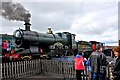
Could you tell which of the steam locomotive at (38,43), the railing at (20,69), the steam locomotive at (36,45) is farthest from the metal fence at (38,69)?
the steam locomotive at (38,43)

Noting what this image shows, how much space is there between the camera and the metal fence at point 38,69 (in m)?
11.6

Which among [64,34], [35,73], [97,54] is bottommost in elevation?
[35,73]

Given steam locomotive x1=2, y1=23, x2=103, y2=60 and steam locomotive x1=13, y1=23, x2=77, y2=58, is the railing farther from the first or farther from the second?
steam locomotive x1=13, y1=23, x2=77, y2=58

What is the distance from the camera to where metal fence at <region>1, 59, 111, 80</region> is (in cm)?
1155

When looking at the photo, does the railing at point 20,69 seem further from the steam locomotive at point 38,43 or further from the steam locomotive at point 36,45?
the steam locomotive at point 38,43

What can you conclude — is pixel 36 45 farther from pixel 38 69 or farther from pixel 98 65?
pixel 98 65

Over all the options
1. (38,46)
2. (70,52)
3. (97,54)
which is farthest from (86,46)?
(97,54)

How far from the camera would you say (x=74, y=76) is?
1194 cm

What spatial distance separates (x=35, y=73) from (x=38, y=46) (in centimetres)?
594

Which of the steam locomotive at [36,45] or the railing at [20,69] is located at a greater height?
the steam locomotive at [36,45]

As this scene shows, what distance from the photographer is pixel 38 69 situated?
44.9 feet

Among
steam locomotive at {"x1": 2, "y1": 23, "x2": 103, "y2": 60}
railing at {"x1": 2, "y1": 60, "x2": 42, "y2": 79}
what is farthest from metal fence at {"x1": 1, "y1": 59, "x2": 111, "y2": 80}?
steam locomotive at {"x1": 2, "y1": 23, "x2": 103, "y2": 60}

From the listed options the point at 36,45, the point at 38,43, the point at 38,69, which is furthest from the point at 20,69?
the point at 38,43

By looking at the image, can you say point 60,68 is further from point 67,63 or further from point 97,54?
point 97,54
